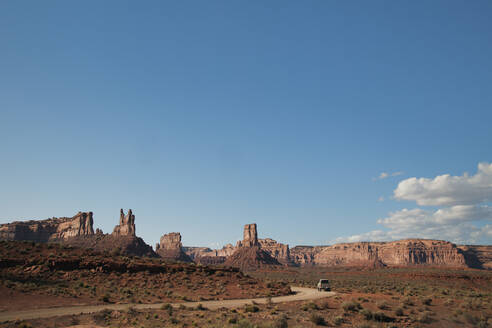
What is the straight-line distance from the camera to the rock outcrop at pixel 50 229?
5458 inches

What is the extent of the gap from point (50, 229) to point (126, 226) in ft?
141

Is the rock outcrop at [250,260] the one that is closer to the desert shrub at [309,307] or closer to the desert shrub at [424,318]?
the desert shrub at [309,307]

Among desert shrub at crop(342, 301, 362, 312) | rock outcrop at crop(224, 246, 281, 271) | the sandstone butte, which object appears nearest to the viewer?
desert shrub at crop(342, 301, 362, 312)

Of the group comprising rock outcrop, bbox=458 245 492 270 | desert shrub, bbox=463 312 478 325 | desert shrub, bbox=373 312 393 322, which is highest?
desert shrub, bbox=373 312 393 322

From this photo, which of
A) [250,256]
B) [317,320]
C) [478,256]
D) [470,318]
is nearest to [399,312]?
[470,318]

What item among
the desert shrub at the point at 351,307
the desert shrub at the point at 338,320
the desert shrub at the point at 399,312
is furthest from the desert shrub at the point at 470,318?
the desert shrub at the point at 338,320

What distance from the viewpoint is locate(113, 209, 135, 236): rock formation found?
129500 millimetres

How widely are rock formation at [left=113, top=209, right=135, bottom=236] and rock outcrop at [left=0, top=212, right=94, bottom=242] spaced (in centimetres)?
1318

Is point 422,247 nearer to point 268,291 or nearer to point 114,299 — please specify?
point 268,291

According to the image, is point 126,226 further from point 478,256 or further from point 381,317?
point 478,256

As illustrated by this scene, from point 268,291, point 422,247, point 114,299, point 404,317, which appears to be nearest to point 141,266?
point 114,299

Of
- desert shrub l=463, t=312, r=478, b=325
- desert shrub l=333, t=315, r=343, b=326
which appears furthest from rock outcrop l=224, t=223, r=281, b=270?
desert shrub l=333, t=315, r=343, b=326

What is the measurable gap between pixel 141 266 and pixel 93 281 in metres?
7.85

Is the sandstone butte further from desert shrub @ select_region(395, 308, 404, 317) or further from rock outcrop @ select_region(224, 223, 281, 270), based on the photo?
desert shrub @ select_region(395, 308, 404, 317)
